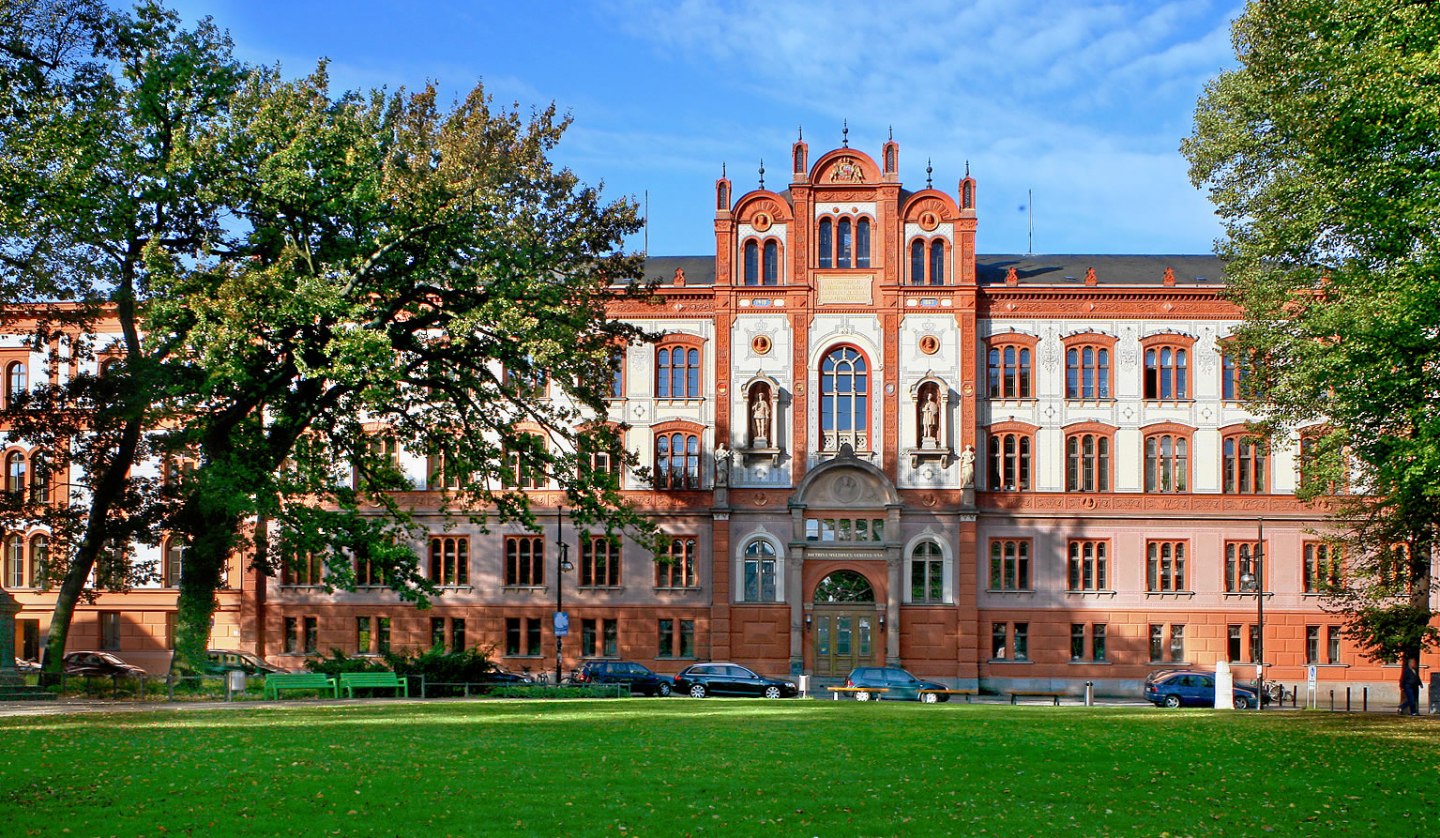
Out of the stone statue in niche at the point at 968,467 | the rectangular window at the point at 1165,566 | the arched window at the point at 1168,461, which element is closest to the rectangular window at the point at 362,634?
the stone statue in niche at the point at 968,467

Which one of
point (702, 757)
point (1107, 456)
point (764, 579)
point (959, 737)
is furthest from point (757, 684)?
point (702, 757)

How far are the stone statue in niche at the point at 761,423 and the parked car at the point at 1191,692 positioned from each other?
17634 millimetres

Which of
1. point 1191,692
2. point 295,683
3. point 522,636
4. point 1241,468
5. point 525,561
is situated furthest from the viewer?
point 525,561

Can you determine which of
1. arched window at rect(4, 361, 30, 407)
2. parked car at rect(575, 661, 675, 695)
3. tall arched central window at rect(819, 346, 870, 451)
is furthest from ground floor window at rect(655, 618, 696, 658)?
arched window at rect(4, 361, 30, 407)

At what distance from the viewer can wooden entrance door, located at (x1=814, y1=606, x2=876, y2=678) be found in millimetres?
57156

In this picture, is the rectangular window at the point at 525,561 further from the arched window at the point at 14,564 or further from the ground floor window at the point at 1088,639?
the ground floor window at the point at 1088,639

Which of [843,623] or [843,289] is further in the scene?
[843,289]

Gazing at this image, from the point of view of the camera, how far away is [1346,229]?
30.6 meters

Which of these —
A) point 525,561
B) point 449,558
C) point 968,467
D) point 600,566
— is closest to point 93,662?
point 449,558

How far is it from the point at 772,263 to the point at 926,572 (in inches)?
549

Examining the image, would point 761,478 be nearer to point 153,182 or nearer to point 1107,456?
point 1107,456

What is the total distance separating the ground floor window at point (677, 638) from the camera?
58.2 meters

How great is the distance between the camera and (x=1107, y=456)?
5878 centimetres

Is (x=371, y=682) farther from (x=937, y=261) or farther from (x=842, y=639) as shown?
(x=937, y=261)
